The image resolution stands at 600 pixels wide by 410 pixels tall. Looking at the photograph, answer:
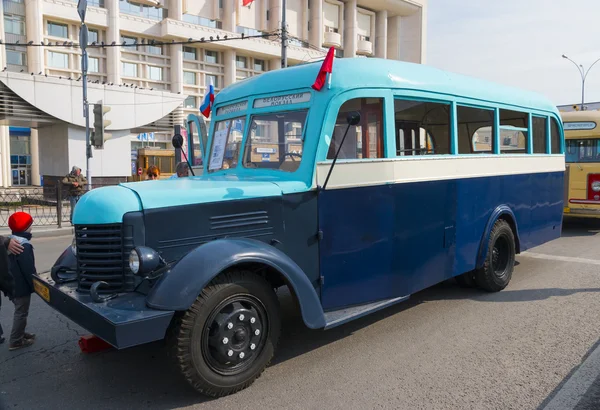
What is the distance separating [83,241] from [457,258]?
3830mm

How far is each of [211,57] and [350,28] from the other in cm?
1466

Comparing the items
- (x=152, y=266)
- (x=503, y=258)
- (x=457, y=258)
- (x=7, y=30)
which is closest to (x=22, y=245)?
(x=152, y=266)

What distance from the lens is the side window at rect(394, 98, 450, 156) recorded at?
4965mm

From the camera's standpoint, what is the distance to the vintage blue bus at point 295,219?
3.44 m

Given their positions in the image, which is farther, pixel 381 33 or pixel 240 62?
pixel 381 33

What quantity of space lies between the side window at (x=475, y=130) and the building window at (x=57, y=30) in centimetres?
3514

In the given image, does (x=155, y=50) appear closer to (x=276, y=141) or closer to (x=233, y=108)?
(x=233, y=108)

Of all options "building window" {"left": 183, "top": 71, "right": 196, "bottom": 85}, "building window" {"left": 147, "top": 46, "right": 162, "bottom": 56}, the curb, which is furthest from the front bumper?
"building window" {"left": 183, "top": 71, "right": 196, "bottom": 85}

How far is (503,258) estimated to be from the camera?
21.3 ft

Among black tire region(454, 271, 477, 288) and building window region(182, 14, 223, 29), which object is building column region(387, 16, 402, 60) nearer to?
building window region(182, 14, 223, 29)

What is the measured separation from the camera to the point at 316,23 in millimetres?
44406

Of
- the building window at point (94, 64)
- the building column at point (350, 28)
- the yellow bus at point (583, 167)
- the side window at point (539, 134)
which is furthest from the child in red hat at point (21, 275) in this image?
the building column at point (350, 28)

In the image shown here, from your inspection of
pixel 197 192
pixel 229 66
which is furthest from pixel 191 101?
pixel 197 192

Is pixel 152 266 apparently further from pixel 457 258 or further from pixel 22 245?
pixel 457 258
